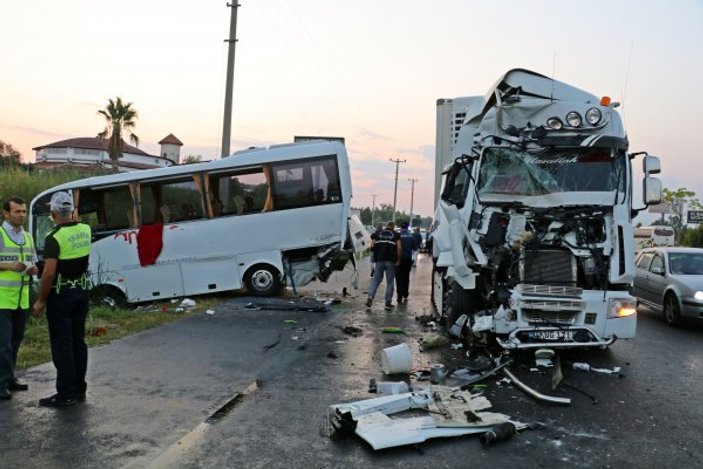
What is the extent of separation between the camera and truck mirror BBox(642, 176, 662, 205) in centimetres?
816

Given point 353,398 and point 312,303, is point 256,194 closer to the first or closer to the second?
point 312,303

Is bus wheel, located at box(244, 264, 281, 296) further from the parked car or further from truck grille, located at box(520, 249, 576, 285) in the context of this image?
the parked car

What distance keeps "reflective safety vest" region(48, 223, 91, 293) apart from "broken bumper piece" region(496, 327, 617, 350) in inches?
188

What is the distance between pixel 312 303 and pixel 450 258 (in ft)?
16.3

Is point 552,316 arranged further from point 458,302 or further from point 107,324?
point 107,324

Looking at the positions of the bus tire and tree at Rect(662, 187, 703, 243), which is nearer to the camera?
the bus tire

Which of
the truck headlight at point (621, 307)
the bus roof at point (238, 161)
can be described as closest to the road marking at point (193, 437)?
the truck headlight at point (621, 307)

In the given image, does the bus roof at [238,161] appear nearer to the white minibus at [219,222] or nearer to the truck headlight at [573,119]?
the white minibus at [219,222]

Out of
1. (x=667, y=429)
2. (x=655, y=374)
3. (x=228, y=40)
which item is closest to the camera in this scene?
(x=667, y=429)

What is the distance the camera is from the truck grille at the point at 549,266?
7.49 meters

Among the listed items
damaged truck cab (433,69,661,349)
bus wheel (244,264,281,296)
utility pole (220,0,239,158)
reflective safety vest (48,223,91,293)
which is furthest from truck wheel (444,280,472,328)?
utility pole (220,0,239,158)

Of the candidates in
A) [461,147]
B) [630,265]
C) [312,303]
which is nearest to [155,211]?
[312,303]

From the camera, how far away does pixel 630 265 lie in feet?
24.0

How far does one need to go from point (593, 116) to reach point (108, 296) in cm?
1029
